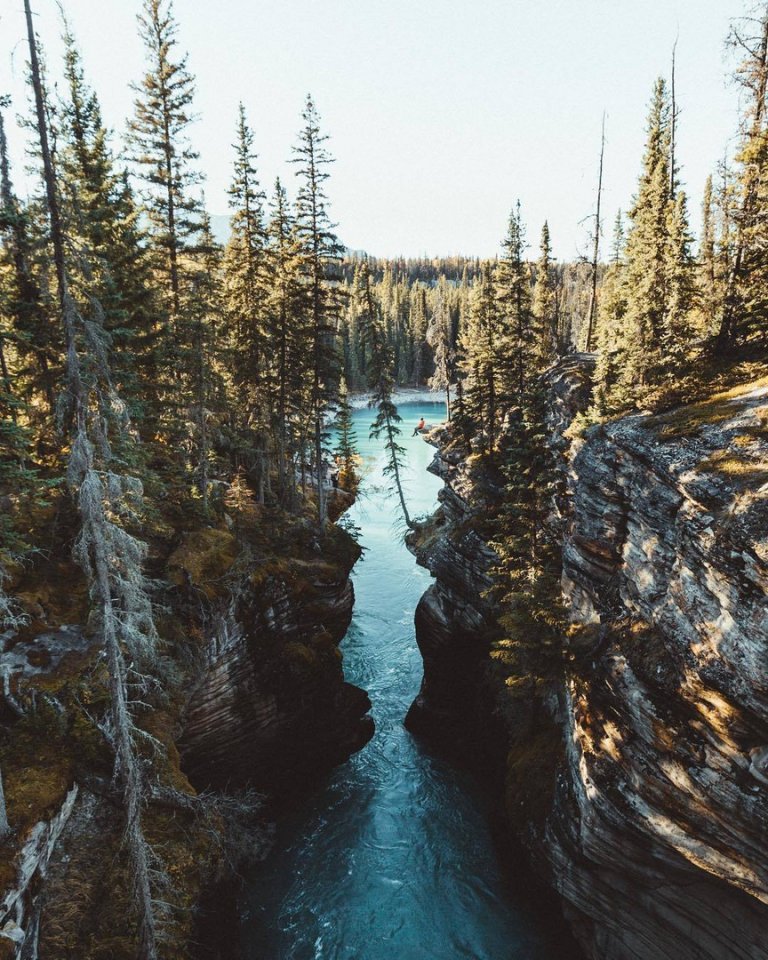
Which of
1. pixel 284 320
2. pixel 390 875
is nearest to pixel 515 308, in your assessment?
pixel 284 320

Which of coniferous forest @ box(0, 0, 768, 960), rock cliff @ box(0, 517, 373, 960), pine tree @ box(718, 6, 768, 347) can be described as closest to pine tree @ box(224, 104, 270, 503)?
coniferous forest @ box(0, 0, 768, 960)

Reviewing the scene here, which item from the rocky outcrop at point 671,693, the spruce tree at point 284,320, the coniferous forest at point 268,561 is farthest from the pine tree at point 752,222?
the spruce tree at point 284,320

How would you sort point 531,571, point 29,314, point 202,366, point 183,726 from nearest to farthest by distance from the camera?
point 29,314
point 183,726
point 531,571
point 202,366

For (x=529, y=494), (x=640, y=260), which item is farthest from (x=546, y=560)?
(x=640, y=260)

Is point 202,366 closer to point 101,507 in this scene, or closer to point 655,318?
point 101,507

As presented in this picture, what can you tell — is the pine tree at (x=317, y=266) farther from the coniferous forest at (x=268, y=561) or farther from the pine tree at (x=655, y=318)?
the pine tree at (x=655, y=318)
